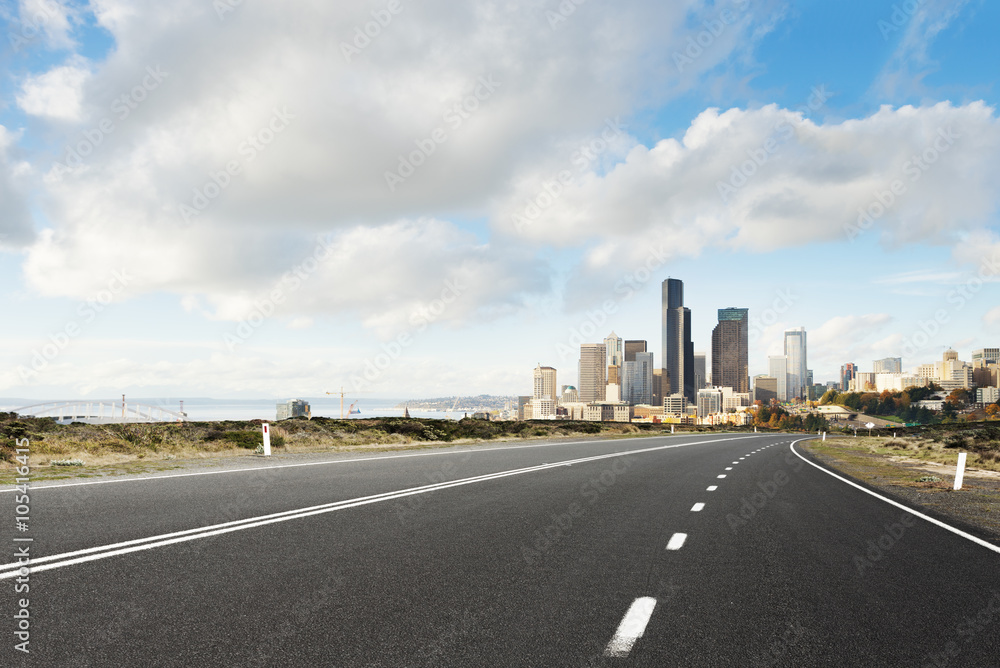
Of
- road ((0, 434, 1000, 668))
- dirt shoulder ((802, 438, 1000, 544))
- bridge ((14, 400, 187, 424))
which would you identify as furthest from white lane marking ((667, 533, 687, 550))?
bridge ((14, 400, 187, 424))

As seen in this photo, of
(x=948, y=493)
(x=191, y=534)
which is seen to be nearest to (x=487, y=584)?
(x=191, y=534)

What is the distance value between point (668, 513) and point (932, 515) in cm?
440

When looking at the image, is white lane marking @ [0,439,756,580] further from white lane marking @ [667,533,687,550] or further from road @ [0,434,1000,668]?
white lane marking @ [667,533,687,550]

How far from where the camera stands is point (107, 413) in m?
45.6

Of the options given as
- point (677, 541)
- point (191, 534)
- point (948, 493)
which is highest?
point (191, 534)

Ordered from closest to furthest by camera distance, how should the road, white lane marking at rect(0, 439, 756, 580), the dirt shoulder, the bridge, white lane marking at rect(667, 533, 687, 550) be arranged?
the road < white lane marking at rect(0, 439, 756, 580) < white lane marking at rect(667, 533, 687, 550) < the dirt shoulder < the bridge

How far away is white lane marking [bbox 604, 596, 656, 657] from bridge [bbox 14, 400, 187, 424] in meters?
35.8

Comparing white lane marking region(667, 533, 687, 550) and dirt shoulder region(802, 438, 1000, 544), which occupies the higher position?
white lane marking region(667, 533, 687, 550)

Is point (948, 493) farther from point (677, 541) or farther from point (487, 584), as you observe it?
point (487, 584)

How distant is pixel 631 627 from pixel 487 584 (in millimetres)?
1543

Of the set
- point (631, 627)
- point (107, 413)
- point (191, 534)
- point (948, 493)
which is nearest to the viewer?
point (631, 627)

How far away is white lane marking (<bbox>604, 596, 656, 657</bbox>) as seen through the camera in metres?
4.64

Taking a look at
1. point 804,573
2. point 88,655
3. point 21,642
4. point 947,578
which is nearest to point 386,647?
point 88,655

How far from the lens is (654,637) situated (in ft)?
16.1
